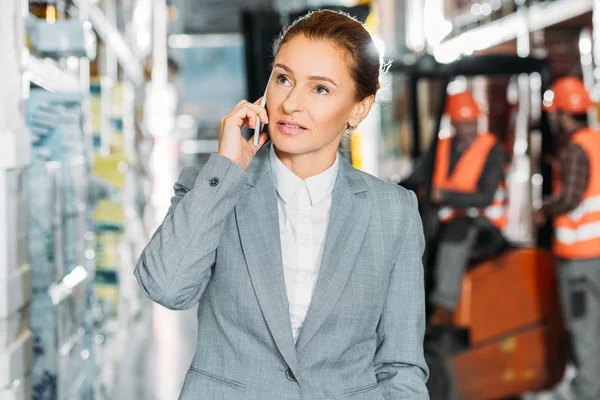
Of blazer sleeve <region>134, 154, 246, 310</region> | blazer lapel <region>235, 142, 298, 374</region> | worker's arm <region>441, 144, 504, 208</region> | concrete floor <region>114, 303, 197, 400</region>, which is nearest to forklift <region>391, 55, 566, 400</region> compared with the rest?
worker's arm <region>441, 144, 504, 208</region>

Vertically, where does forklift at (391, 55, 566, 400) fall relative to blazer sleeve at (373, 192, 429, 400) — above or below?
below

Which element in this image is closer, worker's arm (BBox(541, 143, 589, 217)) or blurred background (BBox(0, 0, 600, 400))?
blurred background (BBox(0, 0, 600, 400))

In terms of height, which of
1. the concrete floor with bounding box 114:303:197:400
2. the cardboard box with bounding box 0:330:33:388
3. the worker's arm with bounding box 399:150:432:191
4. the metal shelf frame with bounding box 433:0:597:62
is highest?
the metal shelf frame with bounding box 433:0:597:62

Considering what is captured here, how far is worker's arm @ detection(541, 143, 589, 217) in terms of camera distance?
5.16 m

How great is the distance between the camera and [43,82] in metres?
3.65

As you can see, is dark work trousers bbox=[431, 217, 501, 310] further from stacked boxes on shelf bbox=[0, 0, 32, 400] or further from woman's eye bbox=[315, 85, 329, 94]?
woman's eye bbox=[315, 85, 329, 94]

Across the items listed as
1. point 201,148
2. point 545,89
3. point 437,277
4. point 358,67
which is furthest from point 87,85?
point 201,148

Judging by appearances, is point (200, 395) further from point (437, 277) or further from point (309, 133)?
point (437, 277)

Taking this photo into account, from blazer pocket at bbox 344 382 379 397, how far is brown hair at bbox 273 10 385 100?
573mm

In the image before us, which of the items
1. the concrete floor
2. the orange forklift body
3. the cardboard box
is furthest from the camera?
the concrete floor

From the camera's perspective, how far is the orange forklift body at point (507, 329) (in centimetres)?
518

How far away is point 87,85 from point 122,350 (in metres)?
2.28

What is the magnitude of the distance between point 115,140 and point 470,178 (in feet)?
9.70

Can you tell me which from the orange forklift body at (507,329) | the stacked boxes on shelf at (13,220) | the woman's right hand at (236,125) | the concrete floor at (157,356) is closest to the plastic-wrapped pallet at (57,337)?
the stacked boxes on shelf at (13,220)
